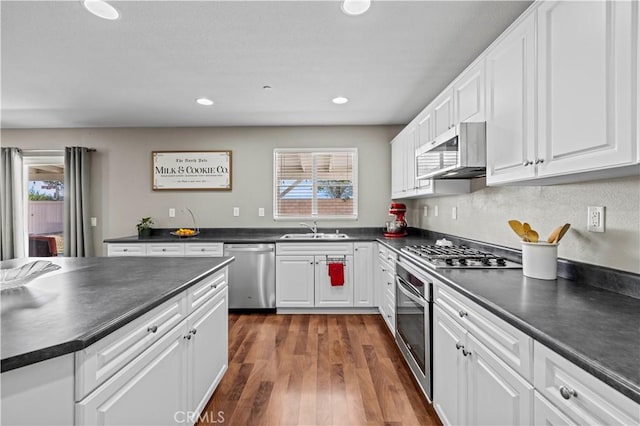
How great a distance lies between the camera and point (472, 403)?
1.29 meters

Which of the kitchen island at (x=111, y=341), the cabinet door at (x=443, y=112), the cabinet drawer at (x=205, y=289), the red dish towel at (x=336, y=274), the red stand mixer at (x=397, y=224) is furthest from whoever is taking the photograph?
the red stand mixer at (x=397, y=224)

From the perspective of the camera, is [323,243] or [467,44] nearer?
[467,44]

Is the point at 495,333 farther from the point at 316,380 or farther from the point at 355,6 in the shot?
the point at 355,6

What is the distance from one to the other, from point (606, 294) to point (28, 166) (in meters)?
6.21

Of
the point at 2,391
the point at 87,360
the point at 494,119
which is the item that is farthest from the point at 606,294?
the point at 2,391

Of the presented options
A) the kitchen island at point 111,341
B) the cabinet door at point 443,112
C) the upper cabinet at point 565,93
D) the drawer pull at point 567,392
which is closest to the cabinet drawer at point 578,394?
the drawer pull at point 567,392

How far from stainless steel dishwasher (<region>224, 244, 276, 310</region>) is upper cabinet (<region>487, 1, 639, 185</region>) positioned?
2540 millimetres

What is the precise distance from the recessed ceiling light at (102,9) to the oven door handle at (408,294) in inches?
98.1

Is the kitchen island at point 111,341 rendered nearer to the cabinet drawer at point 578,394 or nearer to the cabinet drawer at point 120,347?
the cabinet drawer at point 120,347

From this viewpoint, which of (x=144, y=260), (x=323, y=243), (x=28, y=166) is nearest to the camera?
(x=144, y=260)

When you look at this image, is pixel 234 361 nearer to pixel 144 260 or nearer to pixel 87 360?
pixel 144 260

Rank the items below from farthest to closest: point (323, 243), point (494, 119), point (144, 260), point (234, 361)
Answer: point (323, 243) < point (234, 361) < point (144, 260) < point (494, 119)

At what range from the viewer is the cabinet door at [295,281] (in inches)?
135

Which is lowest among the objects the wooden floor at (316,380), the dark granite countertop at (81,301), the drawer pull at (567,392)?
the wooden floor at (316,380)
